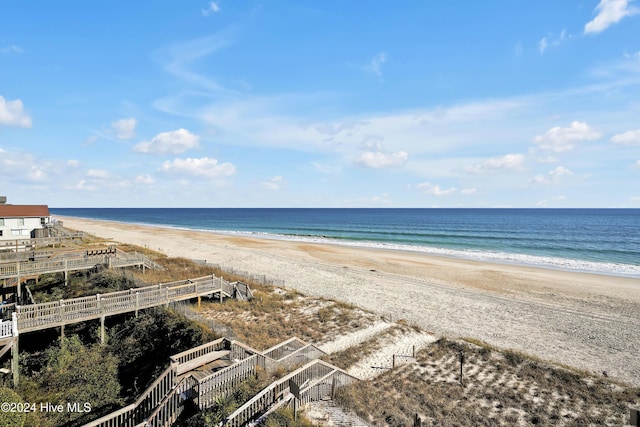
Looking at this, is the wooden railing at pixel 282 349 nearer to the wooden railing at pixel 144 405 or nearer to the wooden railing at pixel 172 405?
the wooden railing at pixel 172 405

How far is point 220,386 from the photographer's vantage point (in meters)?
10.1

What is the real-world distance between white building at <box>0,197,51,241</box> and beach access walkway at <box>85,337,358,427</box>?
41198mm

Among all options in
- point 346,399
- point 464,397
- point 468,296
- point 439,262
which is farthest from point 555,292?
point 346,399

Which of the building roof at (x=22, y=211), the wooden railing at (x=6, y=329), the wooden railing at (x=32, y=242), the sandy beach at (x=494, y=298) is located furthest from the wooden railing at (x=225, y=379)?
the building roof at (x=22, y=211)

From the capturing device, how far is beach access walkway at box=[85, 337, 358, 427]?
9.02 metres

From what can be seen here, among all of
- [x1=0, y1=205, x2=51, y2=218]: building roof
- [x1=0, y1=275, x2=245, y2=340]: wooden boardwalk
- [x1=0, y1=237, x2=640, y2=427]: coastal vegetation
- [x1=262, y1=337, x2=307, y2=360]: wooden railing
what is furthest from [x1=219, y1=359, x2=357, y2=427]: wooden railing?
[x1=0, y1=205, x2=51, y2=218]: building roof

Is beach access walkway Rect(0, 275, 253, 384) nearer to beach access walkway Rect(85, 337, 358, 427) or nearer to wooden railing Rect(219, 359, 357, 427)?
beach access walkway Rect(85, 337, 358, 427)

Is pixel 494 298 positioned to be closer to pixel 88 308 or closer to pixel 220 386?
pixel 220 386

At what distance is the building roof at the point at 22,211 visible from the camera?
38.4m

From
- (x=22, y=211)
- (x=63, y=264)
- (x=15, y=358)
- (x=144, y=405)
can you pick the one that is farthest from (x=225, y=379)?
(x=22, y=211)

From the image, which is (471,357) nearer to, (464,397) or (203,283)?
(464,397)

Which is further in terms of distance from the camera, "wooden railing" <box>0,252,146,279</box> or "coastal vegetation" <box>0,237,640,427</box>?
"wooden railing" <box>0,252,146,279</box>

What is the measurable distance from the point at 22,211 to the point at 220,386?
4554 centimetres

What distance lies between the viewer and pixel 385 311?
22.9 meters
